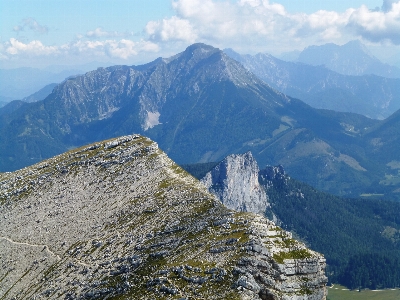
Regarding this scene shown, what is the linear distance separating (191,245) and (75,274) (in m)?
27.5

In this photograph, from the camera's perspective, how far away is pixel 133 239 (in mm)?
85188

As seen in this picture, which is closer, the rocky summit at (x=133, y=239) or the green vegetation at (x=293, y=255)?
the rocky summit at (x=133, y=239)

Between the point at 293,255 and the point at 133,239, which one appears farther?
the point at 133,239

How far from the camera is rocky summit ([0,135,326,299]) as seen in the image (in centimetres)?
6072

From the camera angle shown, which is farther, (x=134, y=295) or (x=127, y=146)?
(x=127, y=146)

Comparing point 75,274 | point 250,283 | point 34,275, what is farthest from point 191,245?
point 34,275

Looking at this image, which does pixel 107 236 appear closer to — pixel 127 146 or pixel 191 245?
pixel 191 245

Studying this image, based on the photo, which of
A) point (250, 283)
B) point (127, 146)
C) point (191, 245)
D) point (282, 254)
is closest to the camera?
point (250, 283)

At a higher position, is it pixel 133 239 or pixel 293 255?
pixel 133 239

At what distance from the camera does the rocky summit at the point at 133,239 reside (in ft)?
199

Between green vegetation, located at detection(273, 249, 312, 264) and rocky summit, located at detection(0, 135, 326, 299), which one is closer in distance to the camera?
rocky summit, located at detection(0, 135, 326, 299)

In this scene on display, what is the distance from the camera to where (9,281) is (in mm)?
94750

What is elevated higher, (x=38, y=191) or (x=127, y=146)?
(x=127, y=146)

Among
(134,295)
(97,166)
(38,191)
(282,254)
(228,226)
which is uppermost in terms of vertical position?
(97,166)
